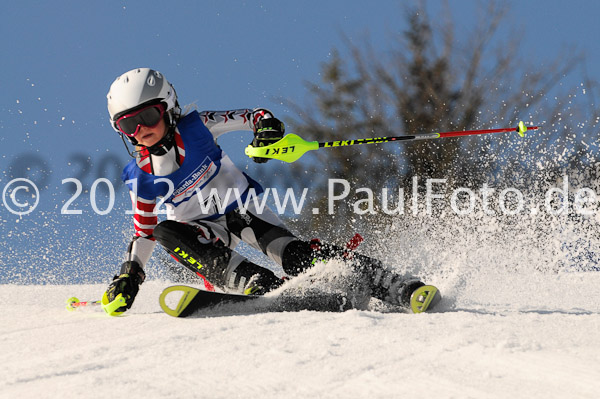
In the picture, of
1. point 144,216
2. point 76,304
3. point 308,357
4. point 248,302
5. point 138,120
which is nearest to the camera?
point 308,357

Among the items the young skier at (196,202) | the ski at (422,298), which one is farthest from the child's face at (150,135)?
the ski at (422,298)

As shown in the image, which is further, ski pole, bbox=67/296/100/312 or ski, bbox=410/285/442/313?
ski pole, bbox=67/296/100/312

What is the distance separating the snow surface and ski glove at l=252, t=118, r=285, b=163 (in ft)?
3.55

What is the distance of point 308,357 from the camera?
2.04 meters

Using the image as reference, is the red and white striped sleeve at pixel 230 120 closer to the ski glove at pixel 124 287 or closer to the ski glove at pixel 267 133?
the ski glove at pixel 267 133

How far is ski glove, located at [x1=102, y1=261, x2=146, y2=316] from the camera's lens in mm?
3424

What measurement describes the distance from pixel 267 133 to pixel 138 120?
29.2 inches

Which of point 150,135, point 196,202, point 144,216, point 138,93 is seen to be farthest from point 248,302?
point 138,93

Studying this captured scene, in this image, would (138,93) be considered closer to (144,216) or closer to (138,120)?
(138,120)

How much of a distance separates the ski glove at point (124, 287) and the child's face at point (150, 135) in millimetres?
742

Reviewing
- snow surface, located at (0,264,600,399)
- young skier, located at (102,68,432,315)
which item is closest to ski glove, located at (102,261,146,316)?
young skier, located at (102,68,432,315)

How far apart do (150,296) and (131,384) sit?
9.47ft

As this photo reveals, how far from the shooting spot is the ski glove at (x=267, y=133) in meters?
3.47

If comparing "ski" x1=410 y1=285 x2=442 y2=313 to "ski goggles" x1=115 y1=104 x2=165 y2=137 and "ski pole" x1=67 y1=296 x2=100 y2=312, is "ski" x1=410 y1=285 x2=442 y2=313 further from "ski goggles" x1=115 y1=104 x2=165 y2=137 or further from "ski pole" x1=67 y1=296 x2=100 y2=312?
"ski pole" x1=67 y1=296 x2=100 y2=312
